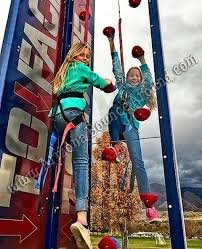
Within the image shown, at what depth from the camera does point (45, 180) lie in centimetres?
351

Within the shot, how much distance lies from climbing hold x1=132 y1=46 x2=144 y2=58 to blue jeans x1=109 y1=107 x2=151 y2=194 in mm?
668

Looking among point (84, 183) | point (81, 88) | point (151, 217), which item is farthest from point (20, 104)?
point (151, 217)

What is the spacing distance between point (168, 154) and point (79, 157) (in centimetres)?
84

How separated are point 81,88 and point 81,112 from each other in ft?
0.81

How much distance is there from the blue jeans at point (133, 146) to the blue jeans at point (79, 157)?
0.49 m

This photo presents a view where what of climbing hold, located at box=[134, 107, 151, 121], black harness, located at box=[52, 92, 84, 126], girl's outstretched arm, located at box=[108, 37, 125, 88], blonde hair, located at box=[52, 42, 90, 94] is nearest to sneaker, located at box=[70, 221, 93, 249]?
black harness, located at box=[52, 92, 84, 126]

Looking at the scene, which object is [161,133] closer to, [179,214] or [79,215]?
[179,214]

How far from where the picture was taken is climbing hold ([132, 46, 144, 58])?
11.5 ft

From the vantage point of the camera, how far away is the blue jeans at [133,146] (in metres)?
3.00

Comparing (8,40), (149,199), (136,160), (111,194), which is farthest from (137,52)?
(111,194)

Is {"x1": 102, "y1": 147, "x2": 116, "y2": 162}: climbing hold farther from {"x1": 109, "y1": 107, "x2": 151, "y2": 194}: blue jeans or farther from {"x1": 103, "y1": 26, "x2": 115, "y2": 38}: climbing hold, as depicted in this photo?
{"x1": 103, "y1": 26, "x2": 115, "y2": 38}: climbing hold

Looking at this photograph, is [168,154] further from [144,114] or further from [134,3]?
[134,3]

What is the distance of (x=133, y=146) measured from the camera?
3178mm

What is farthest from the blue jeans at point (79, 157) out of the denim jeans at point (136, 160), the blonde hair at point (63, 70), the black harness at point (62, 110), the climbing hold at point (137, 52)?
the climbing hold at point (137, 52)
